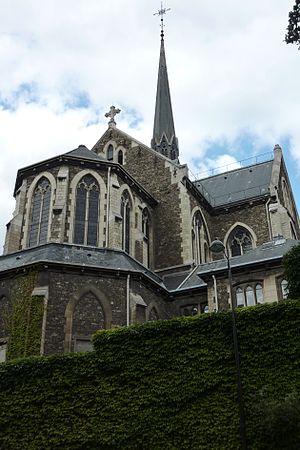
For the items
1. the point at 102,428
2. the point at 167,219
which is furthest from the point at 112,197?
the point at 102,428

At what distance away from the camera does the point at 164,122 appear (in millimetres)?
52188

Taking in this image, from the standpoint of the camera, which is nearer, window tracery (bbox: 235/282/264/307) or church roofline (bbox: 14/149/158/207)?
window tracery (bbox: 235/282/264/307)

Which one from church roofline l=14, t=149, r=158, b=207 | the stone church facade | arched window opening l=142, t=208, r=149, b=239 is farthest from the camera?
arched window opening l=142, t=208, r=149, b=239

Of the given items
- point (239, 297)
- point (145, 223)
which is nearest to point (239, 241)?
point (145, 223)

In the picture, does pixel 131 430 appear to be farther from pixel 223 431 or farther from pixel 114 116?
pixel 114 116

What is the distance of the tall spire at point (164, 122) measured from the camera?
50188 mm

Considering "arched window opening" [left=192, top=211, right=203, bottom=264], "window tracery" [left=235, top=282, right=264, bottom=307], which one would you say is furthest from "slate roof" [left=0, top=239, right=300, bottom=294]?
"arched window opening" [left=192, top=211, right=203, bottom=264]

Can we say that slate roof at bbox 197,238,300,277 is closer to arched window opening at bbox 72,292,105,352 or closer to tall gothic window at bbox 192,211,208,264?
arched window opening at bbox 72,292,105,352

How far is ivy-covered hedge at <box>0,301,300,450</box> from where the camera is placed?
1670cm

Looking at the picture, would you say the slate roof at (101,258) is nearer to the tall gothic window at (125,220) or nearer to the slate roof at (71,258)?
the slate roof at (71,258)

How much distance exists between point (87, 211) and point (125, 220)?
2.92 meters

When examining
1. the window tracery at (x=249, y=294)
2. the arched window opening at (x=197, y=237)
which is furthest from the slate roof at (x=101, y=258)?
the arched window opening at (x=197, y=237)

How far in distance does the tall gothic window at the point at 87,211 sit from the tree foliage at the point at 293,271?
11.3 meters

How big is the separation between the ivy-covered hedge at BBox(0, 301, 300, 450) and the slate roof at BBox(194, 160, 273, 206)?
878 inches
